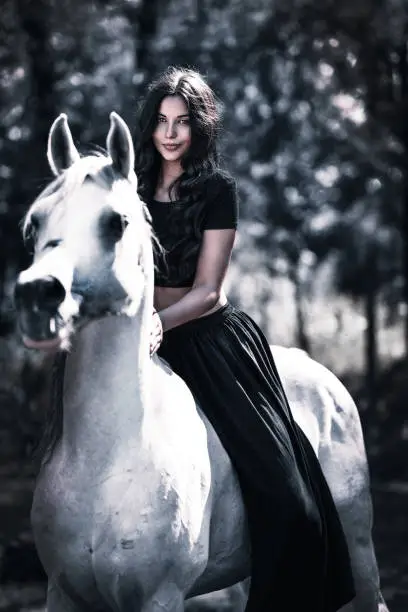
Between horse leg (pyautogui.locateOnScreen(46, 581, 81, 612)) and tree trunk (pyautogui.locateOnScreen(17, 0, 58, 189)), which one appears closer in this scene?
horse leg (pyautogui.locateOnScreen(46, 581, 81, 612))

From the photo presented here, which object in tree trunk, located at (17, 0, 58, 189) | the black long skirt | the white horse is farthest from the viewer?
tree trunk, located at (17, 0, 58, 189)

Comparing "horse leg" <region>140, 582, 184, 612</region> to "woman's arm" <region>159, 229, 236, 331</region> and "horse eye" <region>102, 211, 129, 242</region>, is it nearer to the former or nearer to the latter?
"woman's arm" <region>159, 229, 236, 331</region>

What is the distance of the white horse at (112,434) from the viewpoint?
12.0 ft

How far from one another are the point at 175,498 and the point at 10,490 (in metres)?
10.2

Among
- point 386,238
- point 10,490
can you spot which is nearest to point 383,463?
point 10,490

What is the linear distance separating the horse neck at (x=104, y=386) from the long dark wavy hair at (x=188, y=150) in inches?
25.3

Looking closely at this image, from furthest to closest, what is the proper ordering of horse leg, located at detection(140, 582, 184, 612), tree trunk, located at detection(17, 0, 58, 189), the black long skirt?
tree trunk, located at detection(17, 0, 58, 189) → the black long skirt → horse leg, located at detection(140, 582, 184, 612)

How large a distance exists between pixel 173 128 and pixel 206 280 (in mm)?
642

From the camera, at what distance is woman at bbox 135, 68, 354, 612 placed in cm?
440

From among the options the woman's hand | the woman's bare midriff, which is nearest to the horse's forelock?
the woman's hand

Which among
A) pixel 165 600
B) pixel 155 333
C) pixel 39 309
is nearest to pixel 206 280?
pixel 155 333

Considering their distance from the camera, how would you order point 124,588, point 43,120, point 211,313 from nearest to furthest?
point 124,588, point 211,313, point 43,120

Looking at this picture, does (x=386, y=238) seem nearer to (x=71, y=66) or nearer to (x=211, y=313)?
(x=71, y=66)

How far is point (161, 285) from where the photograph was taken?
4.55 metres
